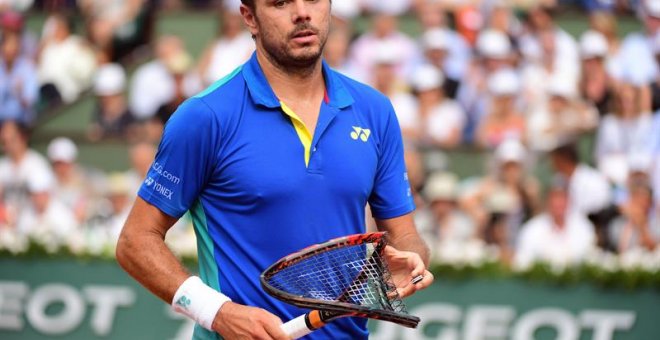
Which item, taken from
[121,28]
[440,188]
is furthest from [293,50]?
[121,28]

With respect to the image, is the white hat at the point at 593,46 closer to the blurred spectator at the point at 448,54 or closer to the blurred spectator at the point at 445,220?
the blurred spectator at the point at 448,54

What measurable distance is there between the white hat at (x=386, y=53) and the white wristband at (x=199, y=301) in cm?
800

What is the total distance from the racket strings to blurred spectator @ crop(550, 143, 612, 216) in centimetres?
638

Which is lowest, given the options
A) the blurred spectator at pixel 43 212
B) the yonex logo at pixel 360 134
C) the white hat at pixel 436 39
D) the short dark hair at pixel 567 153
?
the blurred spectator at pixel 43 212

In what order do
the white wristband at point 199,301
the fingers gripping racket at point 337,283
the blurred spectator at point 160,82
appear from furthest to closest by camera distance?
the blurred spectator at point 160,82
the white wristband at point 199,301
the fingers gripping racket at point 337,283

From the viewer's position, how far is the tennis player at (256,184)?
4176mm

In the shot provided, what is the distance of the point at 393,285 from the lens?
409cm

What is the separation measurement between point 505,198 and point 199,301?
665 centimetres

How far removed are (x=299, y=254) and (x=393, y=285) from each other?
0.35m

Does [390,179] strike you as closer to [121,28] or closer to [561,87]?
[561,87]

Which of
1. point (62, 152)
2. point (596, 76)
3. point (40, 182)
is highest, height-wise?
point (596, 76)

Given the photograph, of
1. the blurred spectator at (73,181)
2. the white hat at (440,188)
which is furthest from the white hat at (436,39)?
the blurred spectator at (73,181)

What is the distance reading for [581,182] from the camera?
10656mm

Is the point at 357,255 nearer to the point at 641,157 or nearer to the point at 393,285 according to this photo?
the point at 393,285
